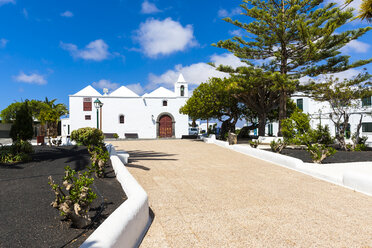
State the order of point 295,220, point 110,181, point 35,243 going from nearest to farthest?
point 35,243 < point 295,220 < point 110,181

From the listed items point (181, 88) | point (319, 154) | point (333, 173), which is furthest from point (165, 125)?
point (333, 173)

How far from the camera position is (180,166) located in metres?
8.95

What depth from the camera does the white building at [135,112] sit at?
29.4 meters

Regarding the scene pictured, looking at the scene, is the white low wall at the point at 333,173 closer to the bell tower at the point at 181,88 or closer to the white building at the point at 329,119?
the white building at the point at 329,119

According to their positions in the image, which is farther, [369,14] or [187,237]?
[369,14]

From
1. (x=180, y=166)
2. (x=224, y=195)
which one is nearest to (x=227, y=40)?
(x=180, y=166)

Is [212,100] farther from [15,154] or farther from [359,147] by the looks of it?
[15,154]

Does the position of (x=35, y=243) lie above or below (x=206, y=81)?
below

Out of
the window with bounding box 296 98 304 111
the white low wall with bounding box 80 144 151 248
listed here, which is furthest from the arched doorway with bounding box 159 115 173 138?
the white low wall with bounding box 80 144 151 248

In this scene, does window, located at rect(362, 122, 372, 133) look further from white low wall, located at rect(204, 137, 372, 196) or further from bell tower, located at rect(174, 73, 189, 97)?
white low wall, located at rect(204, 137, 372, 196)

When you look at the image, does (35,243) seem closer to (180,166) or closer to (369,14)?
(180,166)

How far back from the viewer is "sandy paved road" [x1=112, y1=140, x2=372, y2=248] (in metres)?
3.37

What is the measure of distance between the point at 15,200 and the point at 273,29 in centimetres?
1791

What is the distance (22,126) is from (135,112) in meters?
18.4
